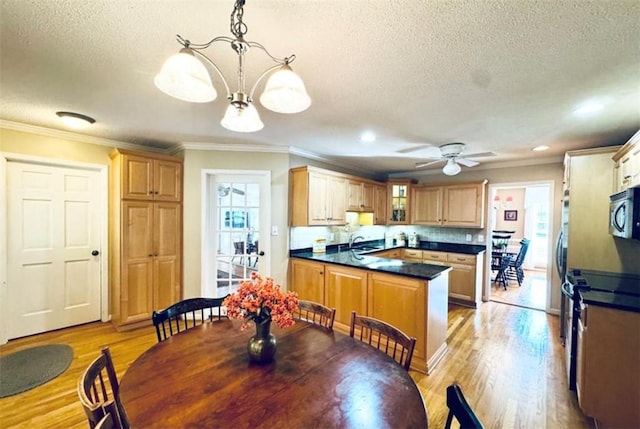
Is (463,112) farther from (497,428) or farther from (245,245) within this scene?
(245,245)

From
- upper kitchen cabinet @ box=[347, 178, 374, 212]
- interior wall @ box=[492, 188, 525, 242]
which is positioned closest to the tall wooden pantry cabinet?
upper kitchen cabinet @ box=[347, 178, 374, 212]

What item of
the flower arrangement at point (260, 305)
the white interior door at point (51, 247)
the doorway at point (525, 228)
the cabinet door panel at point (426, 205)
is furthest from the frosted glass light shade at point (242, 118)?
the doorway at point (525, 228)

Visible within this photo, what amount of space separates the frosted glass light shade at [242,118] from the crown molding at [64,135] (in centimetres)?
309

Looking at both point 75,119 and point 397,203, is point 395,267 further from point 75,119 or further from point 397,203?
point 75,119

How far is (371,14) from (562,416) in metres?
2.96

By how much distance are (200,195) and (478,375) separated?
3684 mm

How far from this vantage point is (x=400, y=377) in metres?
1.22

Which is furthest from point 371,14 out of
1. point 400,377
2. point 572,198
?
point 572,198

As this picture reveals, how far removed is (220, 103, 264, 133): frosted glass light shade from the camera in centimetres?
137

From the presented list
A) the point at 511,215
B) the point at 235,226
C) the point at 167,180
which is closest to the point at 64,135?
the point at 167,180

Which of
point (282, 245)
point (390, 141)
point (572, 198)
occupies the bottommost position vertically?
point (282, 245)

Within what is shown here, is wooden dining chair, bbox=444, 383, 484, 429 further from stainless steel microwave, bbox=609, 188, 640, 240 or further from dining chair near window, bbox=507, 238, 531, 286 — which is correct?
dining chair near window, bbox=507, 238, 531, 286

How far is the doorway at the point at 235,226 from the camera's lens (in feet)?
12.4

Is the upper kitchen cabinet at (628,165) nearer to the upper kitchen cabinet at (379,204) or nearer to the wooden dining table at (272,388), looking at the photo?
the wooden dining table at (272,388)
